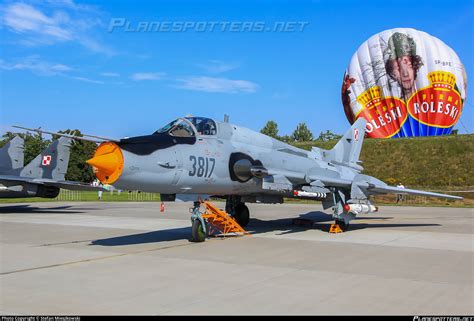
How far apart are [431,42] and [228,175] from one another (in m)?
35.3

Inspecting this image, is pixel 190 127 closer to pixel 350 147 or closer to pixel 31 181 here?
pixel 350 147

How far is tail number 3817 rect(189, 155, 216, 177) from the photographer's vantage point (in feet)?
34.8

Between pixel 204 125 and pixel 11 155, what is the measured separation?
1697 cm

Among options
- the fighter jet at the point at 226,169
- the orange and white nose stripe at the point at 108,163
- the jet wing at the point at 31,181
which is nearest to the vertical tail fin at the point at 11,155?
the jet wing at the point at 31,181

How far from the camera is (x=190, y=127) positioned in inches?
435

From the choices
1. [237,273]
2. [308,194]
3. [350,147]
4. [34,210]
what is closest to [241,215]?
[308,194]

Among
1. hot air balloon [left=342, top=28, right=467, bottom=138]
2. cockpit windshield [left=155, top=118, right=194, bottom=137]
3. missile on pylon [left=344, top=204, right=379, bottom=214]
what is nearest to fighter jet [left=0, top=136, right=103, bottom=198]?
cockpit windshield [left=155, top=118, right=194, bottom=137]

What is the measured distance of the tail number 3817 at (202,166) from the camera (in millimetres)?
10602

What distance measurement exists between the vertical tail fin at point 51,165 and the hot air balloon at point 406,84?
27748 mm

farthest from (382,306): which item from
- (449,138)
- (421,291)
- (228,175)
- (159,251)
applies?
(449,138)

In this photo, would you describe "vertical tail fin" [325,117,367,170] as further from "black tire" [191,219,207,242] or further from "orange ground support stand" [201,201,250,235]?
"black tire" [191,219,207,242]

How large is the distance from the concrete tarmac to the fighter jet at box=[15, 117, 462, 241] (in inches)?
50.2

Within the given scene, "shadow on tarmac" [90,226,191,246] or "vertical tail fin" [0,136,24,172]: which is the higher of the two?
"vertical tail fin" [0,136,24,172]

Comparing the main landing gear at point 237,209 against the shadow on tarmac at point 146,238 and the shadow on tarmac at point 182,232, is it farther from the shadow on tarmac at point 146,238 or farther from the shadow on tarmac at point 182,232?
the shadow on tarmac at point 146,238
